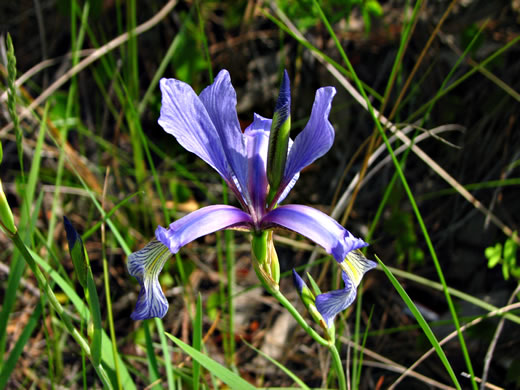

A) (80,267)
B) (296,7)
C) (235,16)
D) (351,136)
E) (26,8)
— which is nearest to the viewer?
(80,267)

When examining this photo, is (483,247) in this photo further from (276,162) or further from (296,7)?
(276,162)

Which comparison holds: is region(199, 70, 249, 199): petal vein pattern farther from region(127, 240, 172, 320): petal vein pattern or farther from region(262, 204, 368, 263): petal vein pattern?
region(127, 240, 172, 320): petal vein pattern

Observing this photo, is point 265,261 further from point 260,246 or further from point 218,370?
point 218,370

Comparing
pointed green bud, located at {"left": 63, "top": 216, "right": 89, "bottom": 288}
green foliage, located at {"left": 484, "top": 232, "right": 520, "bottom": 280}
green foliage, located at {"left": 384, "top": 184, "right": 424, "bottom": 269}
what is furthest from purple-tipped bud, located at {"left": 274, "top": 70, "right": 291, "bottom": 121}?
green foliage, located at {"left": 384, "top": 184, "right": 424, "bottom": 269}

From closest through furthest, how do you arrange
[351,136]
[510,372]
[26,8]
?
[510,372] < [351,136] < [26,8]

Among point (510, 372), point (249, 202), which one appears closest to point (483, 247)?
point (510, 372)

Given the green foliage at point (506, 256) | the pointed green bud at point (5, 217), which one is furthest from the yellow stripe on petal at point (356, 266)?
the green foliage at point (506, 256)

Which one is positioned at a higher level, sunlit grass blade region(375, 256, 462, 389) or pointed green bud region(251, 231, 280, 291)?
pointed green bud region(251, 231, 280, 291)
